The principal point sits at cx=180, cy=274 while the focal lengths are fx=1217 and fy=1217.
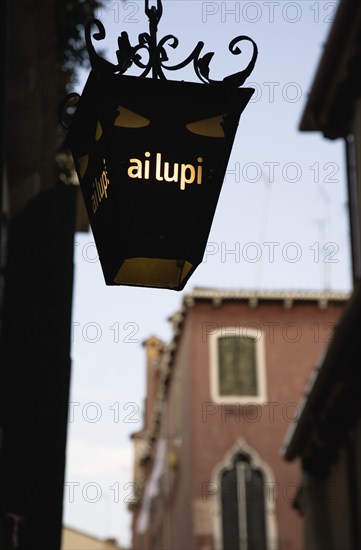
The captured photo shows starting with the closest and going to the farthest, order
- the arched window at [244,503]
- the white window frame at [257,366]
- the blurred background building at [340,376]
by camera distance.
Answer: the blurred background building at [340,376] < the arched window at [244,503] < the white window frame at [257,366]

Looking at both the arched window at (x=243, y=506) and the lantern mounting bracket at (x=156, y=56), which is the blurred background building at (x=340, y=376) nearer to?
the lantern mounting bracket at (x=156, y=56)

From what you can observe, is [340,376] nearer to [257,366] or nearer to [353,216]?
[353,216]

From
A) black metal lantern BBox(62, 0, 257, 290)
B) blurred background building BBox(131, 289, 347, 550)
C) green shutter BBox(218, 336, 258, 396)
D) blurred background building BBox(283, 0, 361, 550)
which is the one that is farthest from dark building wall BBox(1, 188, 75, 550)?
green shutter BBox(218, 336, 258, 396)

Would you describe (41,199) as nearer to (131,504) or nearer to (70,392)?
(70,392)

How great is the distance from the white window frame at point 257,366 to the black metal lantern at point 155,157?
90.9 feet

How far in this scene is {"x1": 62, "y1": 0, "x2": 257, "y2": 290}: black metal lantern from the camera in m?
4.43

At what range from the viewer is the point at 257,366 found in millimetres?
32688

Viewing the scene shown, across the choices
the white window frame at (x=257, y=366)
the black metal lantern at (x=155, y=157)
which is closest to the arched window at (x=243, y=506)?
the white window frame at (x=257, y=366)

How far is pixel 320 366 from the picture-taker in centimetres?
1608

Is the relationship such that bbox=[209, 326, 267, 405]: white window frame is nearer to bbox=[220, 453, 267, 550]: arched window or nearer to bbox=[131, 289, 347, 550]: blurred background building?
bbox=[131, 289, 347, 550]: blurred background building

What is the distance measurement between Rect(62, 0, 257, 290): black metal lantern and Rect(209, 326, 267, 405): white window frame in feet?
90.9

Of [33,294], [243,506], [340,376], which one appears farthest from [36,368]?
[243,506]

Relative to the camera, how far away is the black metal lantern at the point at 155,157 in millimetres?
4434

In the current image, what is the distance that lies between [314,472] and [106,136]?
15152 mm
